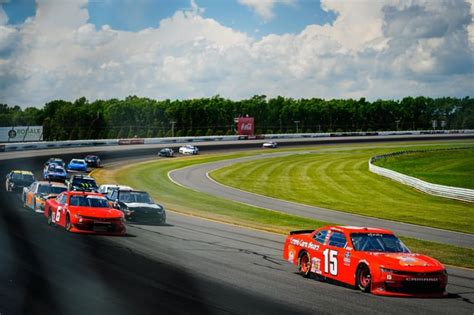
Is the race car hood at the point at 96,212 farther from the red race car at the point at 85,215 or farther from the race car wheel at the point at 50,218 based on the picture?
the race car wheel at the point at 50,218

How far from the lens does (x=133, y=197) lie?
28.3 meters

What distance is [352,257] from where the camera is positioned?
50.3 feet

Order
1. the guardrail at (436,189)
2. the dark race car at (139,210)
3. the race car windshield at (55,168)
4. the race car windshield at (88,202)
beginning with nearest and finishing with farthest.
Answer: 1. the race car windshield at (88,202)
2. the dark race car at (139,210)
3. the guardrail at (436,189)
4. the race car windshield at (55,168)

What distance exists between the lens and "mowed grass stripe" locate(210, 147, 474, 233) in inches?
1459

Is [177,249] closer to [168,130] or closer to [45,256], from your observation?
[45,256]

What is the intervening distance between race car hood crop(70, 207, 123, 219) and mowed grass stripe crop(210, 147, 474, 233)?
16.4 meters

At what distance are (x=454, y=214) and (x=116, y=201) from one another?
1930 centimetres

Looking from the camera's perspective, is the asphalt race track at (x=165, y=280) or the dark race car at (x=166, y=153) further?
the dark race car at (x=166, y=153)

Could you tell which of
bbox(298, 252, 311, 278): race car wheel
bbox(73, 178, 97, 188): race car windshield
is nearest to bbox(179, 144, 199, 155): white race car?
bbox(73, 178, 97, 188): race car windshield

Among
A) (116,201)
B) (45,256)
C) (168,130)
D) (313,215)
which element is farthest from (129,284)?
(168,130)

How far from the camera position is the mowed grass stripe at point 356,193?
37.1 meters

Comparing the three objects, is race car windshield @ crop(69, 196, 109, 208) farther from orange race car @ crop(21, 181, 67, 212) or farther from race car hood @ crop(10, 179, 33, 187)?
race car hood @ crop(10, 179, 33, 187)

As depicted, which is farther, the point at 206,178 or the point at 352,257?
the point at 206,178

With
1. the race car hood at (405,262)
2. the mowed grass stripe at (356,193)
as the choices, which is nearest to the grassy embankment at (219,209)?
the mowed grass stripe at (356,193)
